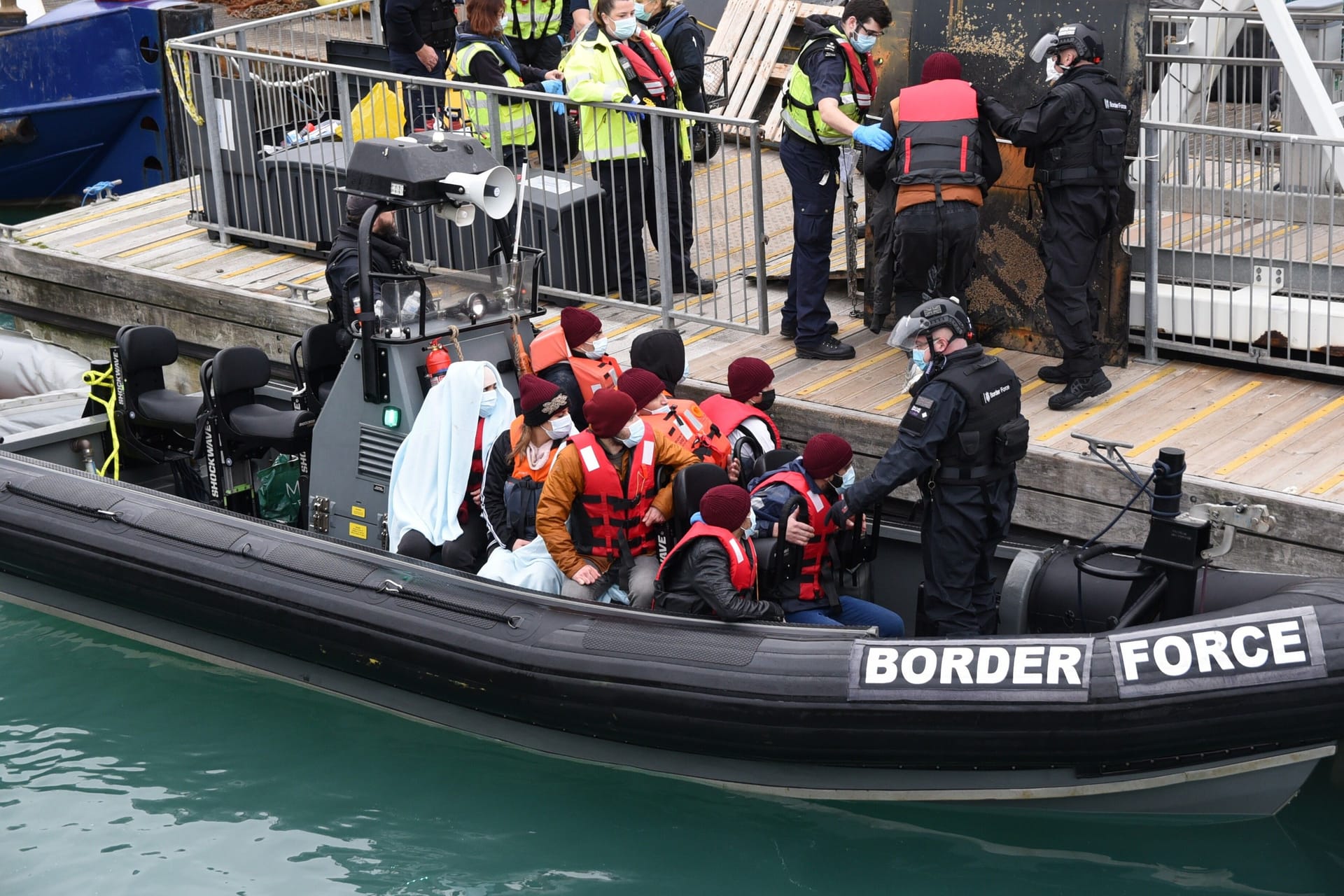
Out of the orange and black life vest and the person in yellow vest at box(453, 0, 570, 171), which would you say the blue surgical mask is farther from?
the person in yellow vest at box(453, 0, 570, 171)

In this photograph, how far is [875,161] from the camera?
20.8ft

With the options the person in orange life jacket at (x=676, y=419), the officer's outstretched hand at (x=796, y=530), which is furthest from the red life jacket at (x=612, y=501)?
the officer's outstretched hand at (x=796, y=530)

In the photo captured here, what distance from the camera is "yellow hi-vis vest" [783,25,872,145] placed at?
6.50m

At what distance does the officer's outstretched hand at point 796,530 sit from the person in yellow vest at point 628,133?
2.43 meters

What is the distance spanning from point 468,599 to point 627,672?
716 mm

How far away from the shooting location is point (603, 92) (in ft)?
23.7

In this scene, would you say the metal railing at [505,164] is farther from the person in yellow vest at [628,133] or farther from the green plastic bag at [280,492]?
the green plastic bag at [280,492]

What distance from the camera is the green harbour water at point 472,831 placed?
4.89 meters

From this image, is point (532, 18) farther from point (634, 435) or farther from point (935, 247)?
point (634, 435)

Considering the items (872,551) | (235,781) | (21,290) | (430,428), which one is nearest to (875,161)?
(872,551)

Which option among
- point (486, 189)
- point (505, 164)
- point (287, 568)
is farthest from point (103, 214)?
point (486, 189)

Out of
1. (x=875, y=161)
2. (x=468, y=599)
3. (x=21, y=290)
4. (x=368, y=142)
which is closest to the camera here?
(x=468, y=599)

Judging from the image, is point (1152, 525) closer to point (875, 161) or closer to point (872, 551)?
point (872, 551)

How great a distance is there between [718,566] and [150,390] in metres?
3.12
